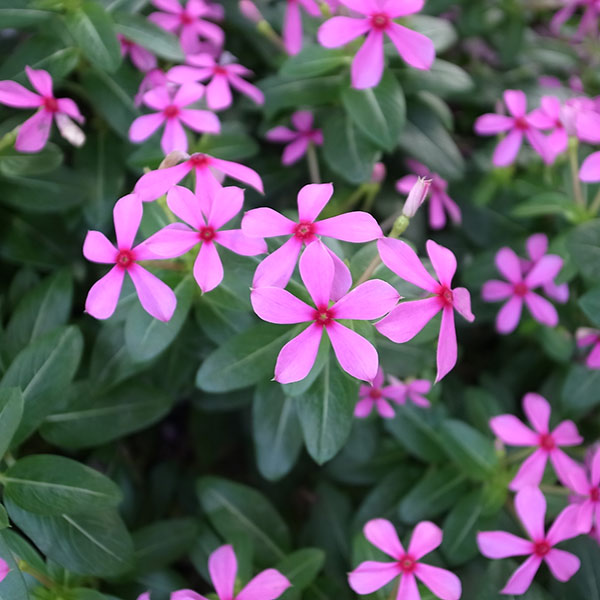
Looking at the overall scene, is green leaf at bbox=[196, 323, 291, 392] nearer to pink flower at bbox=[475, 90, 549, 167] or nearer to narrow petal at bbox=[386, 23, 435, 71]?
narrow petal at bbox=[386, 23, 435, 71]

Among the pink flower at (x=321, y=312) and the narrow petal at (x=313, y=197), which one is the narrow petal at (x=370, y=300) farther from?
the narrow petal at (x=313, y=197)

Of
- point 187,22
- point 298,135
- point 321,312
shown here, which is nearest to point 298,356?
point 321,312

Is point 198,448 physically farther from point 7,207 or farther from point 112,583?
point 7,207

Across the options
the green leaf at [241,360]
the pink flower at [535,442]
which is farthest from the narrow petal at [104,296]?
the pink flower at [535,442]

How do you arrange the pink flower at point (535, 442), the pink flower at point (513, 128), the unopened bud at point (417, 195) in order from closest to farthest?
1. the unopened bud at point (417, 195)
2. the pink flower at point (535, 442)
3. the pink flower at point (513, 128)

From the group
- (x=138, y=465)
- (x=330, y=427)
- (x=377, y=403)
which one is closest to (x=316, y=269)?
(x=330, y=427)

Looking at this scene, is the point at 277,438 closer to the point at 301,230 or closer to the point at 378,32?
the point at 301,230
